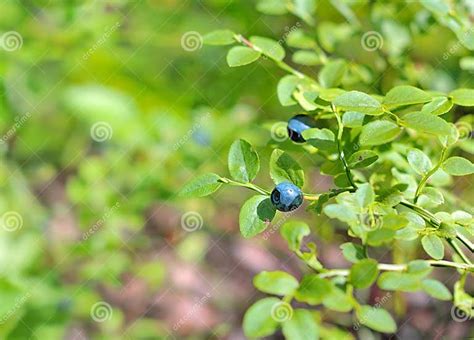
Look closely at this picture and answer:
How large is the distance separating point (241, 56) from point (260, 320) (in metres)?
0.56

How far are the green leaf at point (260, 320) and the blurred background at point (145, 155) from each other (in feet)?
2.85

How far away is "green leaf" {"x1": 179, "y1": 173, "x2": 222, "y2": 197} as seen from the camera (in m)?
1.19

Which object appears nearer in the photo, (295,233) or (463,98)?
(295,233)

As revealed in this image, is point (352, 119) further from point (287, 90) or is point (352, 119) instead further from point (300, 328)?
point (300, 328)

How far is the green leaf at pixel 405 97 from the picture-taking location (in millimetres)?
1134

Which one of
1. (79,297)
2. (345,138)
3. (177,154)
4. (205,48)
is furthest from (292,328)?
(205,48)

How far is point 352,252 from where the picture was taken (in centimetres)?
113

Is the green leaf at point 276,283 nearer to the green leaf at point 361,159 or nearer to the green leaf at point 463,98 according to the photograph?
the green leaf at point 361,159

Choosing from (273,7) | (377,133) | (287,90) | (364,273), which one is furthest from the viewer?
(273,7)

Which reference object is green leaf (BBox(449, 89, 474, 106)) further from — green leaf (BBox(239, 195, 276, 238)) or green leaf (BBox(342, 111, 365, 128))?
green leaf (BBox(239, 195, 276, 238))

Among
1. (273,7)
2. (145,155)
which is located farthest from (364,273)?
(145,155)

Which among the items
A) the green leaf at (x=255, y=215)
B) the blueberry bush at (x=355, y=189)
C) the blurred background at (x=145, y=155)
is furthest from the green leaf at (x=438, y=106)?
the blurred background at (x=145, y=155)

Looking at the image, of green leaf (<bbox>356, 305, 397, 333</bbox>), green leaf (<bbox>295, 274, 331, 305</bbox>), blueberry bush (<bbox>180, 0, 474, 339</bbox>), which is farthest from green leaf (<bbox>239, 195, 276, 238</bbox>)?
green leaf (<bbox>356, 305, 397, 333</bbox>)

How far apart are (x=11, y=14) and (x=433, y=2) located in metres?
1.85
